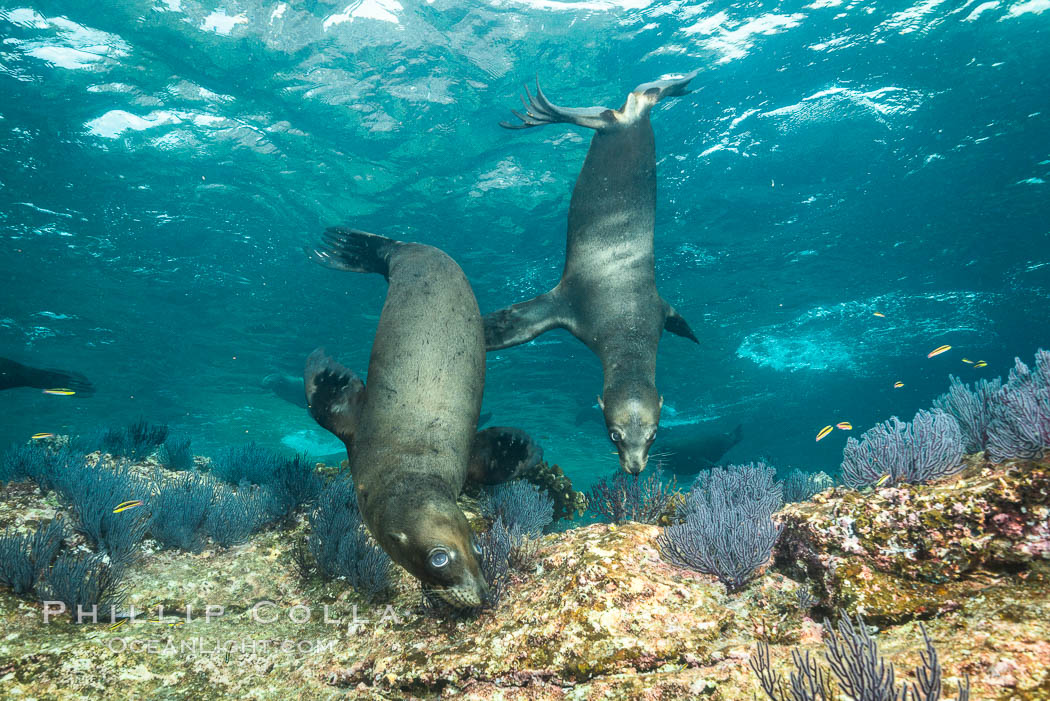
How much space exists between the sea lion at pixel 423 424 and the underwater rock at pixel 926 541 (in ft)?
6.99

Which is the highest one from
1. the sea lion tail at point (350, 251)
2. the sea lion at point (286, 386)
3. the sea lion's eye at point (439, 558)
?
the sea lion at point (286, 386)

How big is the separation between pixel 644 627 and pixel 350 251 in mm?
5056

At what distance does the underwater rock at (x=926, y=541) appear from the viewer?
236 cm

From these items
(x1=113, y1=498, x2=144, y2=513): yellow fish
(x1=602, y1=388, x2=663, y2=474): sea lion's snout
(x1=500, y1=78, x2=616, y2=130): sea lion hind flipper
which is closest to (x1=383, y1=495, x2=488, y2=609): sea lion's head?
(x1=602, y1=388, x2=663, y2=474): sea lion's snout

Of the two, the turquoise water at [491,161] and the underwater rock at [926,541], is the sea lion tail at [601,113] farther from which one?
the turquoise water at [491,161]

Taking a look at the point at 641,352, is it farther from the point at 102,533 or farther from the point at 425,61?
the point at 425,61

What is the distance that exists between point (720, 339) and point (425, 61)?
17.9 m

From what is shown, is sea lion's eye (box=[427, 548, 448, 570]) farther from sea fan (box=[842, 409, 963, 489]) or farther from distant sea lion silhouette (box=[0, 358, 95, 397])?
distant sea lion silhouette (box=[0, 358, 95, 397])

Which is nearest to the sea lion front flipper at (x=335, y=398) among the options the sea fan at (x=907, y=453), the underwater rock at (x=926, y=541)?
the underwater rock at (x=926, y=541)

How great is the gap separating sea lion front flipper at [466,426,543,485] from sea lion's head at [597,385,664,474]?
0.87 metres

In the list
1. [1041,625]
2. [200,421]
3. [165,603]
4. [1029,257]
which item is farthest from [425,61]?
[200,421]

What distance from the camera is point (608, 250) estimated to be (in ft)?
19.0

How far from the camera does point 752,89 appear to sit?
36.6 feet

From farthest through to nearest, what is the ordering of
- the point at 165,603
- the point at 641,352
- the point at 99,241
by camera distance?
the point at 99,241
the point at 641,352
the point at 165,603
